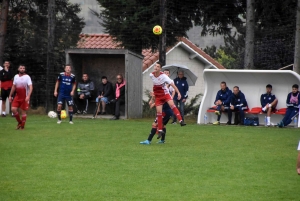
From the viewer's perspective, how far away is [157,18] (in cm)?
2884

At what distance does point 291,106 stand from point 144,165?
1166 cm

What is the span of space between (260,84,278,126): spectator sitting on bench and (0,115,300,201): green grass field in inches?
137

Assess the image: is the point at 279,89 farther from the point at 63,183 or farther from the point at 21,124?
the point at 63,183

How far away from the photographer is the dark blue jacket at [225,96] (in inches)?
984

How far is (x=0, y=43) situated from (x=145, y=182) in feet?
64.5

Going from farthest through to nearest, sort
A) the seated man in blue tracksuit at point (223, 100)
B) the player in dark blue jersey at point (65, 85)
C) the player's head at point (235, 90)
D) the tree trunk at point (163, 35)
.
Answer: the tree trunk at point (163, 35)
the seated man in blue tracksuit at point (223, 100)
the player's head at point (235, 90)
the player in dark blue jersey at point (65, 85)

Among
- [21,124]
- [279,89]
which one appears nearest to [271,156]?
[21,124]

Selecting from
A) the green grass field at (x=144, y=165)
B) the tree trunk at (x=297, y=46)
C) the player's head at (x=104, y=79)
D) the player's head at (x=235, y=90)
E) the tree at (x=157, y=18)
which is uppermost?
the tree at (x=157, y=18)

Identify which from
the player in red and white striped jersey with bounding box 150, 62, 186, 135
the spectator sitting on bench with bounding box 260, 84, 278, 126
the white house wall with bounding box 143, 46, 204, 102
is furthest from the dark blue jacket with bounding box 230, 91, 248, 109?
the white house wall with bounding box 143, 46, 204, 102

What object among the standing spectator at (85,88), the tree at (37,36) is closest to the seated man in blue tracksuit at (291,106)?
the standing spectator at (85,88)

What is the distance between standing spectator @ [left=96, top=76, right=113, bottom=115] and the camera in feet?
90.2

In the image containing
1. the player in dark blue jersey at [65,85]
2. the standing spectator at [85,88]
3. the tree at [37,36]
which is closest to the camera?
the player in dark blue jersey at [65,85]

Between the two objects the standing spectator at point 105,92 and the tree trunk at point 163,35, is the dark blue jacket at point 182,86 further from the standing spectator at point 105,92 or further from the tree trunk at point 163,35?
the standing spectator at point 105,92

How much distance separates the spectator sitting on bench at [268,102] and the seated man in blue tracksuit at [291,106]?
64 cm
